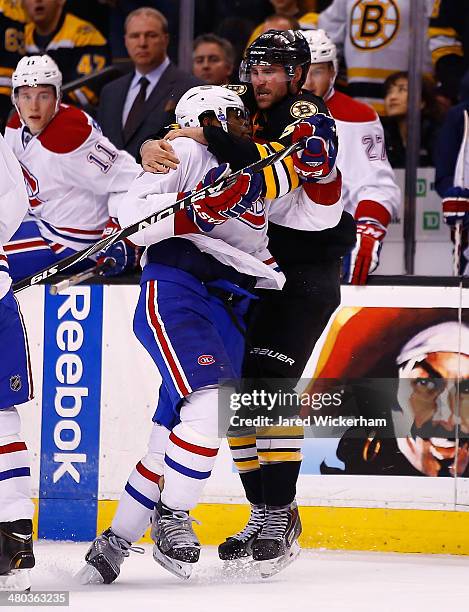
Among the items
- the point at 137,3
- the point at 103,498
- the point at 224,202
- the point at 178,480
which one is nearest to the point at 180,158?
the point at 224,202

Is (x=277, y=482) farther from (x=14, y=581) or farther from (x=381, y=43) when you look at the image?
(x=381, y=43)

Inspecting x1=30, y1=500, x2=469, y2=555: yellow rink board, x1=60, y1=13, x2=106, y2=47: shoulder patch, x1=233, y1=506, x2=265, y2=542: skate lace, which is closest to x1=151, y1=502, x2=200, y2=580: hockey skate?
x1=233, y1=506, x2=265, y2=542: skate lace

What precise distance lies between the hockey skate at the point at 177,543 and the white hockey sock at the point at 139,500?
0.11 m

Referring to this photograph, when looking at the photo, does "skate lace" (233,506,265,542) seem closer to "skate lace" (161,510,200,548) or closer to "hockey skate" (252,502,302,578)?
"hockey skate" (252,502,302,578)

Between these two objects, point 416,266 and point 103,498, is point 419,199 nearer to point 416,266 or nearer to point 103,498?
point 416,266

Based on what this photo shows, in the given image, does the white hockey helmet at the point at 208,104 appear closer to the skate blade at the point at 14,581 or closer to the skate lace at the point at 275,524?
the skate lace at the point at 275,524

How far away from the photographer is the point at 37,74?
15.3 ft

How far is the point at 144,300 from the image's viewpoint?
3.40 metres

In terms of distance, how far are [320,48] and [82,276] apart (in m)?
1.18

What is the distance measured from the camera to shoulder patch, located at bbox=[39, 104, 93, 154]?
182 inches

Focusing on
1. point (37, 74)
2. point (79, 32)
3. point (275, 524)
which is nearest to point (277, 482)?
point (275, 524)

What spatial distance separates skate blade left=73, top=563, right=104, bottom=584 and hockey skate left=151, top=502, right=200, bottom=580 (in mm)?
193

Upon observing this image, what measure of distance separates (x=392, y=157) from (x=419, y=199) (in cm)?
18

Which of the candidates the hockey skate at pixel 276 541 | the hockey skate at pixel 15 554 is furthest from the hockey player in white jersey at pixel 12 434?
the hockey skate at pixel 276 541
